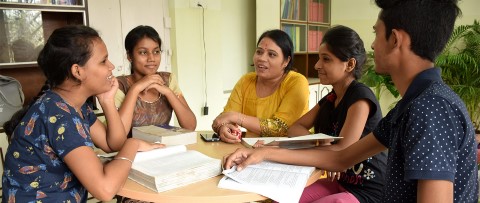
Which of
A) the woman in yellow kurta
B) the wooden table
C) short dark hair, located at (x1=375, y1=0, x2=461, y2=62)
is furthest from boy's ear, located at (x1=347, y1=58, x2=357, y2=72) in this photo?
the wooden table

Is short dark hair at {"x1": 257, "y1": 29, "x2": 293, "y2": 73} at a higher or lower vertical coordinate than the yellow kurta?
higher

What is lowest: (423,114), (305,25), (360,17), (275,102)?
(275,102)

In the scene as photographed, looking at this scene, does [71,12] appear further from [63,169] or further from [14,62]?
[63,169]

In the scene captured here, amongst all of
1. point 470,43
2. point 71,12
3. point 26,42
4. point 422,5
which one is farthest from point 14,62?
point 470,43

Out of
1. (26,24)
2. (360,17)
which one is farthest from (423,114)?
(360,17)

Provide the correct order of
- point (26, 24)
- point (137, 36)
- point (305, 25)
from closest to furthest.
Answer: point (137, 36)
point (26, 24)
point (305, 25)

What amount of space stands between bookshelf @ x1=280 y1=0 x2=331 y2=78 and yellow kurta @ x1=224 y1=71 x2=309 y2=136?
6.67 ft

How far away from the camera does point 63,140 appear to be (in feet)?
3.38

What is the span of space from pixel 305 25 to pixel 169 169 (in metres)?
3.68

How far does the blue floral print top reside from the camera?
3.44ft

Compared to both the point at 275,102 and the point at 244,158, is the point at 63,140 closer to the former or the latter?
the point at 244,158

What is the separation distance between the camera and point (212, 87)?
3744 mm

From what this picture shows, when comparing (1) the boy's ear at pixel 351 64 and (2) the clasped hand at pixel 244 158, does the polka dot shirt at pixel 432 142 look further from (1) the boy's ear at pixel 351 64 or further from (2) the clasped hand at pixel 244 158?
(1) the boy's ear at pixel 351 64

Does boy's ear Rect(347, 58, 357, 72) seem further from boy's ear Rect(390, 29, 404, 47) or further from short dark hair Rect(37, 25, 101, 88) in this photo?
short dark hair Rect(37, 25, 101, 88)
